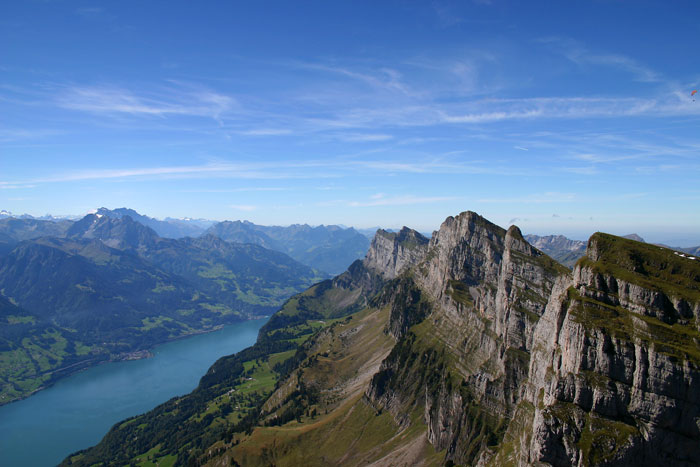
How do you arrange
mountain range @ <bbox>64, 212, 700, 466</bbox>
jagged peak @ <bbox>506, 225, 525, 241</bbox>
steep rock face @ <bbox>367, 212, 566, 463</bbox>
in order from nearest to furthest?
mountain range @ <bbox>64, 212, 700, 466</bbox>, steep rock face @ <bbox>367, 212, 566, 463</bbox>, jagged peak @ <bbox>506, 225, 525, 241</bbox>

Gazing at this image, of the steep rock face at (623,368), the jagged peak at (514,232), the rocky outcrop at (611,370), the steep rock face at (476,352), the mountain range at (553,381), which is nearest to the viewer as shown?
the steep rock face at (623,368)

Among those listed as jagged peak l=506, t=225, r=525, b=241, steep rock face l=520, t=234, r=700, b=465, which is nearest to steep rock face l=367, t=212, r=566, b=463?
jagged peak l=506, t=225, r=525, b=241

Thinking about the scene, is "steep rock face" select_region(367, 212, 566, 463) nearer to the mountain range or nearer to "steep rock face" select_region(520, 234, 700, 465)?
the mountain range

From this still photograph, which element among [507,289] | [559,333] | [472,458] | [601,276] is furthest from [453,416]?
[601,276]

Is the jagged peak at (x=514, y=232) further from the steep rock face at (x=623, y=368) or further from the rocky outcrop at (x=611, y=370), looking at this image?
the steep rock face at (x=623, y=368)

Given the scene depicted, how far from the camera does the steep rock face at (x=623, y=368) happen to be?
64250 millimetres

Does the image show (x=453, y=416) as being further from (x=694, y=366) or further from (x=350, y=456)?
(x=694, y=366)

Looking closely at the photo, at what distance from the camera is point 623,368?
68.7 metres

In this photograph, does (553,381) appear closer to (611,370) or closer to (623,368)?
(611,370)

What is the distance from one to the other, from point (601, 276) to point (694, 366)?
69.4ft

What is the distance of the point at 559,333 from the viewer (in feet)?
265

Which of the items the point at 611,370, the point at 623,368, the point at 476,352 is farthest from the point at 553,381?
the point at 476,352

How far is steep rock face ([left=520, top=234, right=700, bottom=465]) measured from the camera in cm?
6425

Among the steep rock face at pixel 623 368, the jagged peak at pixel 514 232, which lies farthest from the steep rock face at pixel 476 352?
the steep rock face at pixel 623 368
